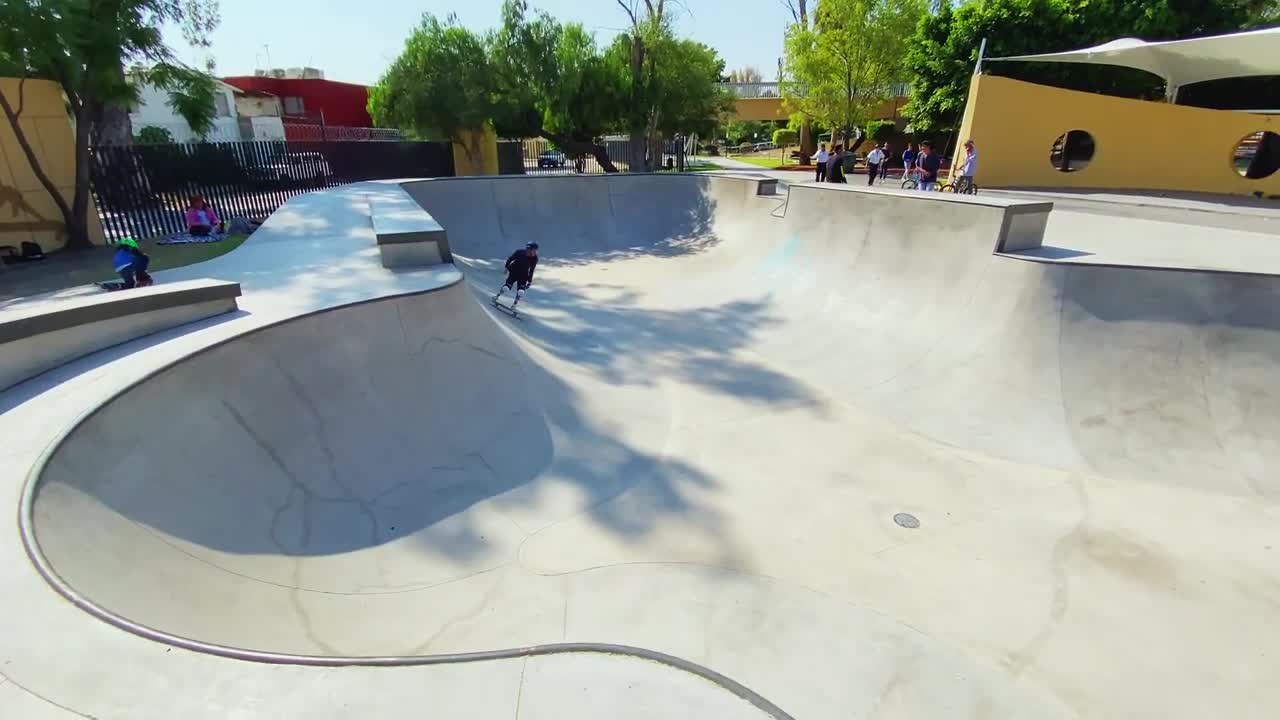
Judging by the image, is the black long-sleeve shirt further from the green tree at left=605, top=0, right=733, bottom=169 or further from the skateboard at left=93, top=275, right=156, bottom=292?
the green tree at left=605, top=0, right=733, bottom=169

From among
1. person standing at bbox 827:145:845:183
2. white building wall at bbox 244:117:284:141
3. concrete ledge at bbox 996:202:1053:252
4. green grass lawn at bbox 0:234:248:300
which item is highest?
white building wall at bbox 244:117:284:141

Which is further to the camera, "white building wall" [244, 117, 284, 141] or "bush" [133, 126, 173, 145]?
"white building wall" [244, 117, 284, 141]

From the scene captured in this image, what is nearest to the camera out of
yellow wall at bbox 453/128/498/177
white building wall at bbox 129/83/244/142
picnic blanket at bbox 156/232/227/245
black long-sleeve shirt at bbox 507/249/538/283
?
black long-sleeve shirt at bbox 507/249/538/283

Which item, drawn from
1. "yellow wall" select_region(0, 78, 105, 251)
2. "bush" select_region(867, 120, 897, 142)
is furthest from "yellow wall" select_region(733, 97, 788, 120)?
"yellow wall" select_region(0, 78, 105, 251)

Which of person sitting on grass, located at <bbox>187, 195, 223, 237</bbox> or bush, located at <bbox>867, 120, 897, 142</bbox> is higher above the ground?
bush, located at <bbox>867, 120, 897, 142</bbox>

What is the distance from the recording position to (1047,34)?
24.8 meters

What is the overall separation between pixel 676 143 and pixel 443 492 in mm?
28694

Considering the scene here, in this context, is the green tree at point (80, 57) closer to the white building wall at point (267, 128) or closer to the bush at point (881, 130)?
the white building wall at point (267, 128)

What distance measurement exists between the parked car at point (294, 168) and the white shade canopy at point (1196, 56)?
2230cm

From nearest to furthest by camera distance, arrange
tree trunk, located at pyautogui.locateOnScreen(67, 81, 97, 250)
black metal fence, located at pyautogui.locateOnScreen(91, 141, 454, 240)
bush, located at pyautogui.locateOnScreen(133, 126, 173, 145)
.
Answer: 1. tree trunk, located at pyautogui.locateOnScreen(67, 81, 97, 250)
2. black metal fence, located at pyautogui.locateOnScreen(91, 141, 454, 240)
3. bush, located at pyautogui.locateOnScreen(133, 126, 173, 145)

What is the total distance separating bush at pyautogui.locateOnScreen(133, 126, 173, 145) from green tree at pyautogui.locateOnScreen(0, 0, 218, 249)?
2228cm

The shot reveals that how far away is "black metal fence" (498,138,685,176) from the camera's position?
25831mm

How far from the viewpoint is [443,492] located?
4773 mm

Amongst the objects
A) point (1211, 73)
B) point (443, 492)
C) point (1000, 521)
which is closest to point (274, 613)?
point (443, 492)
